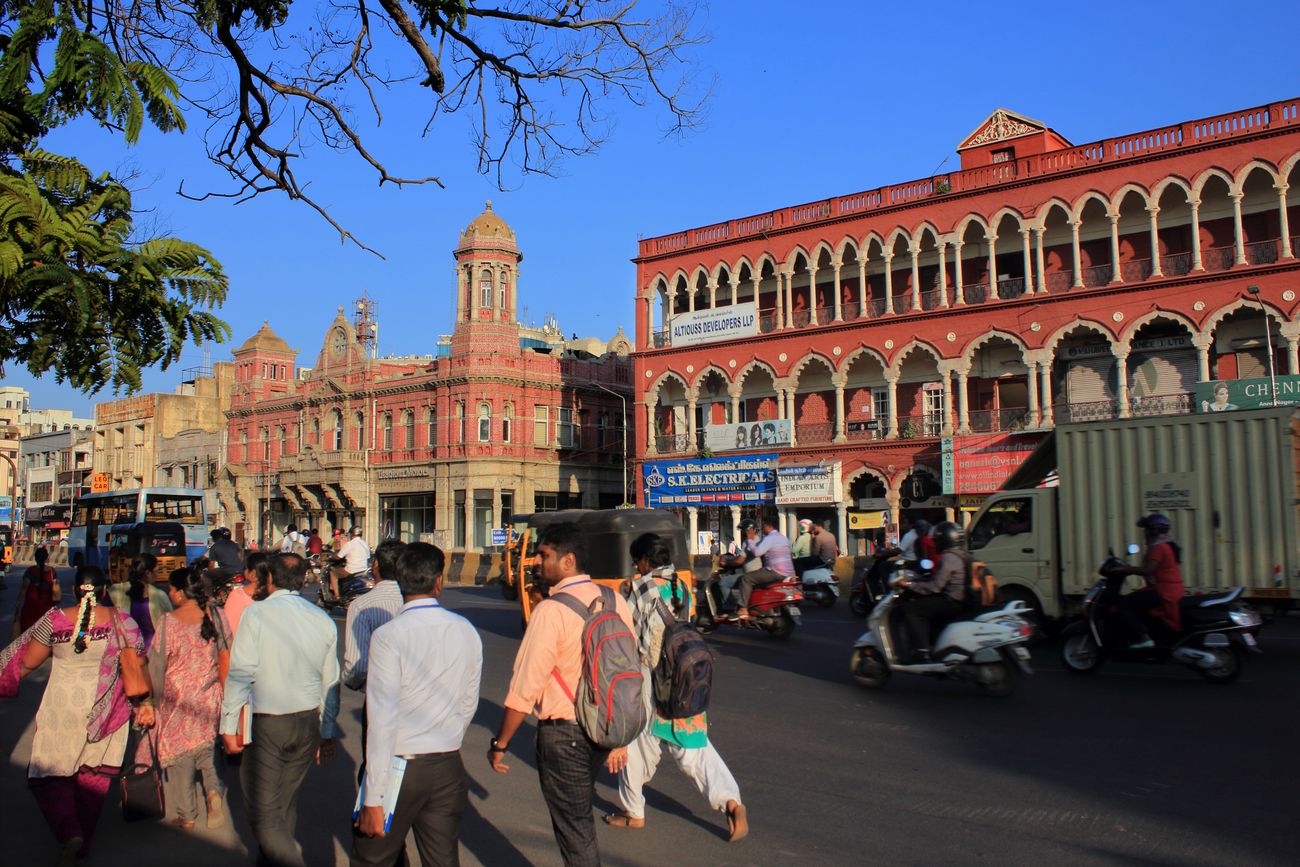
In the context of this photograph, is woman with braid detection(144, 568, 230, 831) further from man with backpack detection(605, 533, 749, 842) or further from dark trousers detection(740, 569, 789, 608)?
dark trousers detection(740, 569, 789, 608)

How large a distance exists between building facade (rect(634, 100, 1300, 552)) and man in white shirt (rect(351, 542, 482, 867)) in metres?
27.4

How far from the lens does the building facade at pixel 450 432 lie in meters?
44.2

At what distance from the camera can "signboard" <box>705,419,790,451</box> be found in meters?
34.7

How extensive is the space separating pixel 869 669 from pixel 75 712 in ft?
22.9

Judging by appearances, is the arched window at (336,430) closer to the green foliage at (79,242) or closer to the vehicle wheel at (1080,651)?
the vehicle wheel at (1080,651)

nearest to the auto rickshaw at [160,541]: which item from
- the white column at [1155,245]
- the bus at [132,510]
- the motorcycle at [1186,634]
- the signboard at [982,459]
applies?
the bus at [132,510]

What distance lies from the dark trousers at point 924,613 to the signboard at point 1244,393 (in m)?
19.8

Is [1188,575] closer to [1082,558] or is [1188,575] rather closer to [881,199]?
[1082,558]

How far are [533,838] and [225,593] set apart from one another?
2553mm

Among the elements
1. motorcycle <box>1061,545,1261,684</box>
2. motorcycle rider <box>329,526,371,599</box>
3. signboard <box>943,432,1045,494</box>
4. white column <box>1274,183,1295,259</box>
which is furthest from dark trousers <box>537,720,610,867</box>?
white column <box>1274,183,1295,259</box>

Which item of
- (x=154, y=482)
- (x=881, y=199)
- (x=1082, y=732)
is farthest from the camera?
(x=154, y=482)

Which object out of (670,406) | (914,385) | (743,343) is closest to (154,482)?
(670,406)

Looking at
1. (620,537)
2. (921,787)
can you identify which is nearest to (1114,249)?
(620,537)

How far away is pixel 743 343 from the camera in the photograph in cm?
3594
